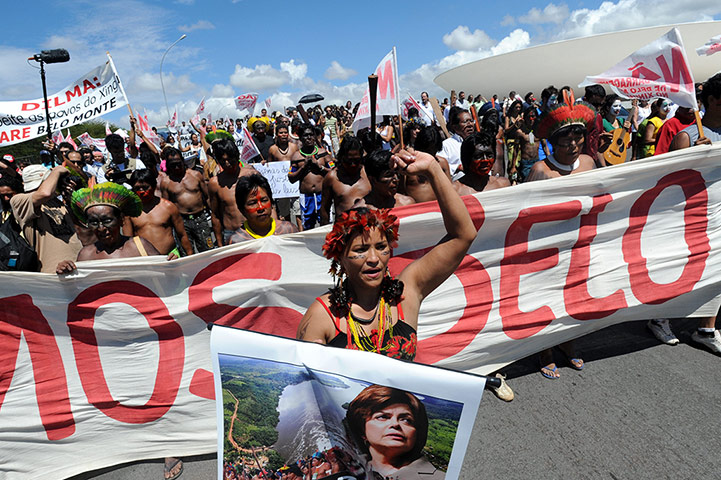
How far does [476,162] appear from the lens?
3.87m

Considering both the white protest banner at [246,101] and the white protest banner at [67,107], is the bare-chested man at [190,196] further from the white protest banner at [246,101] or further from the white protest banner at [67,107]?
the white protest banner at [246,101]

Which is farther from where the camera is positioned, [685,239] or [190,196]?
[190,196]

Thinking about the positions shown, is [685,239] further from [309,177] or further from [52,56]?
[52,56]

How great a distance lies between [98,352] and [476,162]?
319 cm

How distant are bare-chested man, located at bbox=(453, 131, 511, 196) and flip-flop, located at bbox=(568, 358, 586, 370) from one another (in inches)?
63.4

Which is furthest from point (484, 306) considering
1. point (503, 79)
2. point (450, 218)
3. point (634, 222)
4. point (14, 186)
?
point (503, 79)

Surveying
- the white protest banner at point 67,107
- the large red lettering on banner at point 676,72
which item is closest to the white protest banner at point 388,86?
the large red lettering on banner at point 676,72

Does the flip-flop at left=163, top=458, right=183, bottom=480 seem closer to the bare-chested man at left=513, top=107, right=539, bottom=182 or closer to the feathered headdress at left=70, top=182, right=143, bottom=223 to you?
the feathered headdress at left=70, top=182, right=143, bottom=223

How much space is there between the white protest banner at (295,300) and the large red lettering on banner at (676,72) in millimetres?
511

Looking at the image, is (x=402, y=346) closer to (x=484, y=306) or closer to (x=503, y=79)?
(x=484, y=306)

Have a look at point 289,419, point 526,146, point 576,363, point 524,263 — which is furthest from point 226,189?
point 526,146

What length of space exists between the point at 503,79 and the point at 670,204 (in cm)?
5452

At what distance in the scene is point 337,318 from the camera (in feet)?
6.09

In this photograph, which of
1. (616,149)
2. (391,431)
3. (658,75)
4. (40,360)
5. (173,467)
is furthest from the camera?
(616,149)
